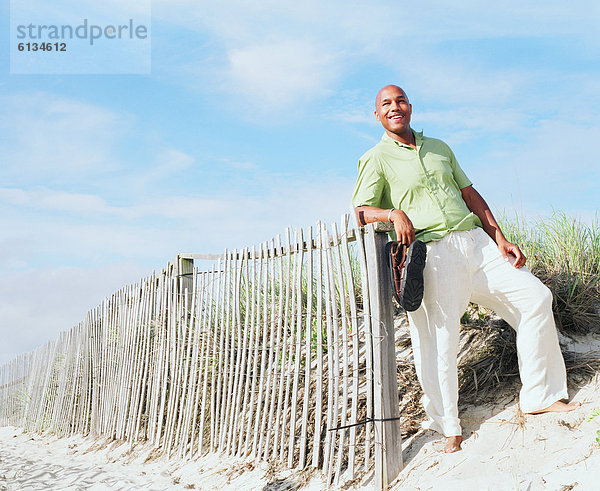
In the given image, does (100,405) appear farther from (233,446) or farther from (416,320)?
(416,320)

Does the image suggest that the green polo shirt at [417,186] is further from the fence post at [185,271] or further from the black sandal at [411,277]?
the fence post at [185,271]

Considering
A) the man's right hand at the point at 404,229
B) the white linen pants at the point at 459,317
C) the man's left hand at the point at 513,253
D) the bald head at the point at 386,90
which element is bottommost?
the white linen pants at the point at 459,317

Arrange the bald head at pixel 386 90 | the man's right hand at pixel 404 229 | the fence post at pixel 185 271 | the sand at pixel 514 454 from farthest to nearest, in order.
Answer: the fence post at pixel 185 271 < the bald head at pixel 386 90 < the man's right hand at pixel 404 229 < the sand at pixel 514 454

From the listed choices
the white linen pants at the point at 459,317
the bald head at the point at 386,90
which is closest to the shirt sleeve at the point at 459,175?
the white linen pants at the point at 459,317

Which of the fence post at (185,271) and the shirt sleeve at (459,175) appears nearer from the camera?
the shirt sleeve at (459,175)

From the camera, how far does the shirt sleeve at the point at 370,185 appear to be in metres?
4.15

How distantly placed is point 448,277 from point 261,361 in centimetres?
199

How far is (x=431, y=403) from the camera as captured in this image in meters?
4.02

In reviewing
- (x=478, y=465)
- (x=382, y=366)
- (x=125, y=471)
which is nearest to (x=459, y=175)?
(x=382, y=366)

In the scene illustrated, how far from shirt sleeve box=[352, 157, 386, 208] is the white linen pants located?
19.6 inches

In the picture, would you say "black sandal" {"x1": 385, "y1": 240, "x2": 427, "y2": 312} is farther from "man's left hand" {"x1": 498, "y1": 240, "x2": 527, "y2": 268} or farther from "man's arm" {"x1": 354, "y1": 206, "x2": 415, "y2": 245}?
"man's left hand" {"x1": 498, "y1": 240, "x2": 527, "y2": 268}

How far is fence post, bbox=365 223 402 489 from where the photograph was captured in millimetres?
3955

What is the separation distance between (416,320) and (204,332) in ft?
9.22

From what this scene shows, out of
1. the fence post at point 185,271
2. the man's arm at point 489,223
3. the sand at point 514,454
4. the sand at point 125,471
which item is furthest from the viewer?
the fence post at point 185,271
